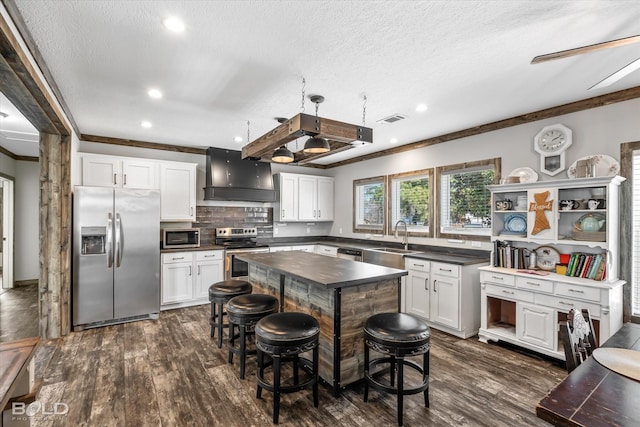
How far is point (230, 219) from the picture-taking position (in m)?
6.01

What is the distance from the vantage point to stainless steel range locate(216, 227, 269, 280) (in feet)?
17.3

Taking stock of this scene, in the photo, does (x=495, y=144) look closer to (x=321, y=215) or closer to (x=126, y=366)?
(x=321, y=215)

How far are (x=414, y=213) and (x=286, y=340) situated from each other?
3.65 metres

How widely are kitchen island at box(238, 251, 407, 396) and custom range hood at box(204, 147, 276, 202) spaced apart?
290 cm

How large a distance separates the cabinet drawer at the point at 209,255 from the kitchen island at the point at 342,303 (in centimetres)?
254

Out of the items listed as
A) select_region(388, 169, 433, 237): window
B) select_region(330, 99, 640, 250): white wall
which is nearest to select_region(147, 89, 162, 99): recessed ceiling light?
select_region(330, 99, 640, 250): white wall

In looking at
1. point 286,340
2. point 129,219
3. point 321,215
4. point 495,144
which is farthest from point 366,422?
point 321,215

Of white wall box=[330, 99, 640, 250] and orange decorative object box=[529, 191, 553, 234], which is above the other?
white wall box=[330, 99, 640, 250]

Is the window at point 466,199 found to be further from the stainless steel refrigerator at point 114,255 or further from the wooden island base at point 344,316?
the stainless steel refrigerator at point 114,255

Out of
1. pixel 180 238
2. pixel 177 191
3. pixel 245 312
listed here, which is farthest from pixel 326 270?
pixel 177 191

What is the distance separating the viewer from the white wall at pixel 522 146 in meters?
3.07

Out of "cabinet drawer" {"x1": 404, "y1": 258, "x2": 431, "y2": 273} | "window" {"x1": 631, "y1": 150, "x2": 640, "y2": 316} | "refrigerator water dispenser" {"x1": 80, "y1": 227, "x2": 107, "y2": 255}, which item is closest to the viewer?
"window" {"x1": 631, "y1": 150, "x2": 640, "y2": 316}

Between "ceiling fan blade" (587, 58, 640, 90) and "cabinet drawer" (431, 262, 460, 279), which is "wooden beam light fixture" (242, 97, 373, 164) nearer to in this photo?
"ceiling fan blade" (587, 58, 640, 90)

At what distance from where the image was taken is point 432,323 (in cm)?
415
